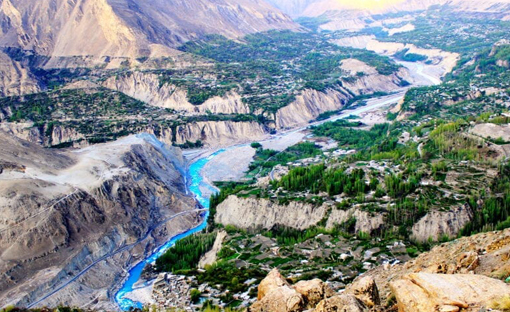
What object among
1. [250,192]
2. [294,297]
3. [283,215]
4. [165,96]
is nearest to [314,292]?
[294,297]

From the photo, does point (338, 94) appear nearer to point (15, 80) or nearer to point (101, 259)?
point (15, 80)

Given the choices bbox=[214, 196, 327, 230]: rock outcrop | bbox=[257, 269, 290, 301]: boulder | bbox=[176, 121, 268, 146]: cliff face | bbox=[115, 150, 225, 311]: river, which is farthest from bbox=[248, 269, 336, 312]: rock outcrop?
bbox=[176, 121, 268, 146]: cliff face

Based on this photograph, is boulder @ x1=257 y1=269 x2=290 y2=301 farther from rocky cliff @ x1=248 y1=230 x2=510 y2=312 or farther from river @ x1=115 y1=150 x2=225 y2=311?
river @ x1=115 y1=150 x2=225 y2=311

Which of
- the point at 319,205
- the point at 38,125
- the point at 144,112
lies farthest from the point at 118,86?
the point at 319,205

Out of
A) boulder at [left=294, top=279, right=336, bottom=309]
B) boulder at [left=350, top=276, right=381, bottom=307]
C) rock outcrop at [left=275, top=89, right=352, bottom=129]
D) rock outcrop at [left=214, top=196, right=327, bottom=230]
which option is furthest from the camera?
rock outcrop at [left=275, top=89, right=352, bottom=129]

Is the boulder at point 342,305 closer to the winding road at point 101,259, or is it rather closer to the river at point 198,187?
the river at point 198,187

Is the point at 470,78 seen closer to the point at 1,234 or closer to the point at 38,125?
the point at 38,125
